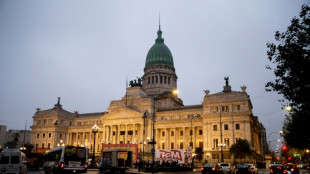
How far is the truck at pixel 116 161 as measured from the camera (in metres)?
35.3

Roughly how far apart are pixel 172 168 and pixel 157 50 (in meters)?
79.2

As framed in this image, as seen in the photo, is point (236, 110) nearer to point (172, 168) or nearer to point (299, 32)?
point (172, 168)

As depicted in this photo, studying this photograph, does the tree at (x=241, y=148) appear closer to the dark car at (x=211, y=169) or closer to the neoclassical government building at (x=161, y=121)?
the neoclassical government building at (x=161, y=121)

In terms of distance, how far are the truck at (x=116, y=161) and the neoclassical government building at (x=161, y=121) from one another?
44.5 ft

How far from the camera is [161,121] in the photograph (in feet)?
266

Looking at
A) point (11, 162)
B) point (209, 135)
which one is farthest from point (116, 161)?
point (209, 135)

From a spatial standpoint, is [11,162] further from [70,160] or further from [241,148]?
[241,148]

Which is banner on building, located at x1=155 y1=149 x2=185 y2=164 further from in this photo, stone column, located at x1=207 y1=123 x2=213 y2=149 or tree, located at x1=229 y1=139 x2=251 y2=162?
stone column, located at x1=207 y1=123 x2=213 y2=149

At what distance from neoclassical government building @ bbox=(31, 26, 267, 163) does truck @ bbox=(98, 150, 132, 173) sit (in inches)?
535

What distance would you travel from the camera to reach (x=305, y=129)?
34.7 m

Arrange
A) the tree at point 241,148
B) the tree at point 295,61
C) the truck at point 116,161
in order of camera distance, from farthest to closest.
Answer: the tree at point 241,148 → the truck at point 116,161 → the tree at point 295,61

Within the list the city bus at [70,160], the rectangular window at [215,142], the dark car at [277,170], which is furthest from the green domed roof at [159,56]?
the city bus at [70,160]

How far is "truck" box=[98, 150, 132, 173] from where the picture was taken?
116ft

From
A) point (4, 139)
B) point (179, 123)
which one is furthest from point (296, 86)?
point (4, 139)
